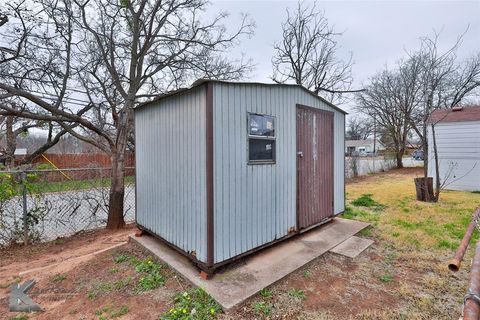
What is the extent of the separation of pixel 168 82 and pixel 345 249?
709cm

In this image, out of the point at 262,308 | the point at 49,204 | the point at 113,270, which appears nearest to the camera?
the point at 262,308

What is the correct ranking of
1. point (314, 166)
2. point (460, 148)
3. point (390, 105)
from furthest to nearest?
point (390, 105) < point (460, 148) < point (314, 166)

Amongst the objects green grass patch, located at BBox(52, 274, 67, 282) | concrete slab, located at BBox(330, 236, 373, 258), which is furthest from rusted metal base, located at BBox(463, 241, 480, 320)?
green grass patch, located at BBox(52, 274, 67, 282)

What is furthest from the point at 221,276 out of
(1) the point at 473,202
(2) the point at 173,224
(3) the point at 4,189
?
(1) the point at 473,202

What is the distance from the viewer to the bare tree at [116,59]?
5105 millimetres

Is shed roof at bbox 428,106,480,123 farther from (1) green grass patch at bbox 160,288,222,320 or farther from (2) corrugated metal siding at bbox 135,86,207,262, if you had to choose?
(1) green grass patch at bbox 160,288,222,320

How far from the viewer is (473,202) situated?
682 centimetres

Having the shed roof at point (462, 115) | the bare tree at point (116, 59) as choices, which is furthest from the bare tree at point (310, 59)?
the bare tree at point (116, 59)

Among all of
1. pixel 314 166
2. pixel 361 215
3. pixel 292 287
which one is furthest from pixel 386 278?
pixel 361 215

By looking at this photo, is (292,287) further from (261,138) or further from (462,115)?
(462,115)

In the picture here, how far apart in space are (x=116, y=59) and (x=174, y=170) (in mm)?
5174

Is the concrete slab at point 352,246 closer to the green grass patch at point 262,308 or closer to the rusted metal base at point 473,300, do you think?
the green grass patch at point 262,308

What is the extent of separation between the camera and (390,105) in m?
20.6

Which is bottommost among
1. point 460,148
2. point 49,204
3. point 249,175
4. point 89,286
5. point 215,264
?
point 89,286
